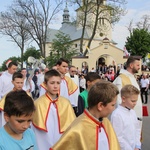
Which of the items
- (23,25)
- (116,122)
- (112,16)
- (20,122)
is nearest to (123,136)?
(116,122)

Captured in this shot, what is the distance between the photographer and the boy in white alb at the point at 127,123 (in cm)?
346

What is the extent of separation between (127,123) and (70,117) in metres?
0.79

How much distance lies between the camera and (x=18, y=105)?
2203 millimetres

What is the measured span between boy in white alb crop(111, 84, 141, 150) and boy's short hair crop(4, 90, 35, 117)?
5.16 ft

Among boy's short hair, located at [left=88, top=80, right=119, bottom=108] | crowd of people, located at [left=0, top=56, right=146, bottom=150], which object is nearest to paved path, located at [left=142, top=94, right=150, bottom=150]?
crowd of people, located at [left=0, top=56, right=146, bottom=150]

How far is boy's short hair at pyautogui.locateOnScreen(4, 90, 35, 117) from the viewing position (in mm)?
2184

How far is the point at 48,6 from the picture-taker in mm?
35688

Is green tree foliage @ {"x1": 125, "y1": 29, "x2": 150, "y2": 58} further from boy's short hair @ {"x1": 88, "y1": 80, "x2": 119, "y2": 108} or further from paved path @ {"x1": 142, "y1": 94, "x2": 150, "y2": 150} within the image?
boy's short hair @ {"x1": 88, "y1": 80, "x2": 119, "y2": 108}

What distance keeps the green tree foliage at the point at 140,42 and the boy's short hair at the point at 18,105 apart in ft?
156

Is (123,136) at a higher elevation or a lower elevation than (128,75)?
lower

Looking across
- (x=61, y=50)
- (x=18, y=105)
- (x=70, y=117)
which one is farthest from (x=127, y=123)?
(x=61, y=50)

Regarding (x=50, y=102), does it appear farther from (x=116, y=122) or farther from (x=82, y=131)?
(x=82, y=131)

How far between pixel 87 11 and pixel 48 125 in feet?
108

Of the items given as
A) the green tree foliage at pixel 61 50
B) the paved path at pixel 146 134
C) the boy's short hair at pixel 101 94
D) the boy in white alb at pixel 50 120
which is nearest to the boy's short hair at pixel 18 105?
the boy's short hair at pixel 101 94
